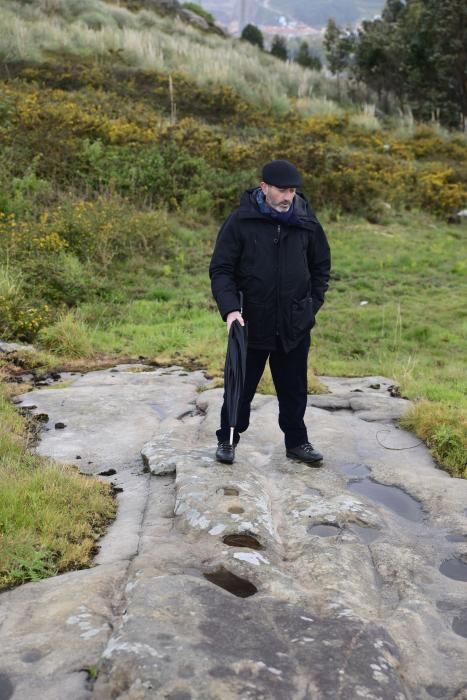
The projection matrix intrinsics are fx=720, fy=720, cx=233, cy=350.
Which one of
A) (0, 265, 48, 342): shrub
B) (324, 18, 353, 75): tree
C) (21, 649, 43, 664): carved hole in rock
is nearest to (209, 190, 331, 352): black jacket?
(21, 649, 43, 664): carved hole in rock

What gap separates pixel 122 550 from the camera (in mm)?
3926

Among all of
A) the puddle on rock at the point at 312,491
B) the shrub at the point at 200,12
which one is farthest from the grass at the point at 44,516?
the shrub at the point at 200,12

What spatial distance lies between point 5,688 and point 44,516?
1365 millimetres

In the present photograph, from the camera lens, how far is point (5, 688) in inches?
110

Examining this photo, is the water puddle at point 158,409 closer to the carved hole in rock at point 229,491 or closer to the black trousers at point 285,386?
the black trousers at point 285,386

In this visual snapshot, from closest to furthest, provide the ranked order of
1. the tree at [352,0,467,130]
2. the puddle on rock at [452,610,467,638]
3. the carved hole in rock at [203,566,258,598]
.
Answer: the puddle on rock at [452,610,467,638], the carved hole in rock at [203,566,258,598], the tree at [352,0,467,130]

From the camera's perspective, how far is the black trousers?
5.13 meters

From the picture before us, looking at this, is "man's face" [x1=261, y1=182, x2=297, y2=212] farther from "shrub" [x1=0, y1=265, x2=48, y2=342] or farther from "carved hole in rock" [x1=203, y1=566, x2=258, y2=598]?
"shrub" [x1=0, y1=265, x2=48, y2=342]

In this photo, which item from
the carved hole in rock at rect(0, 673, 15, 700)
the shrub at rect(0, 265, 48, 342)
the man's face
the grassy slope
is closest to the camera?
the carved hole in rock at rect(0, 673, 15, 700)

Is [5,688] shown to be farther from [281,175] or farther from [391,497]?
[281,175]

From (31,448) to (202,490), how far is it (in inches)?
65.8

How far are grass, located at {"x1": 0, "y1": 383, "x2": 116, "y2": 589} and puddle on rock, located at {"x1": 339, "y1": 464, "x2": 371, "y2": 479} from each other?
1.75m

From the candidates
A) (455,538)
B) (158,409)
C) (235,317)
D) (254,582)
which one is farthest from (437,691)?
(158,409)

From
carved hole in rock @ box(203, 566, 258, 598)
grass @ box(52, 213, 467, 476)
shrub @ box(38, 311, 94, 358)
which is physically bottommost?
grass @ box(52, 213, 467, 476)
